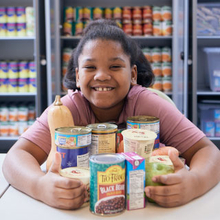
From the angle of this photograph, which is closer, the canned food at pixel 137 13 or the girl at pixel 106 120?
the girl at pixel 106 120

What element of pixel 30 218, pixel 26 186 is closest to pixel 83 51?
pixel 26 186

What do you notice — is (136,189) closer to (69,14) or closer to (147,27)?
(147,27)

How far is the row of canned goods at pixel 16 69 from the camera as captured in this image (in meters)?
3.51

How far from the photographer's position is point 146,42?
3832 mm

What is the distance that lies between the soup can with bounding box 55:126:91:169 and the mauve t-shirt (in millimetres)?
313

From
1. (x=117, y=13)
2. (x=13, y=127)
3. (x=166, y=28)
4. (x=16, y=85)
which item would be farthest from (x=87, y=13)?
(x=13, y=127)

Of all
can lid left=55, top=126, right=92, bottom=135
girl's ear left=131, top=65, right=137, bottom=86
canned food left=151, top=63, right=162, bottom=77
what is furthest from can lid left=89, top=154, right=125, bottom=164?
canned food left=151, top=63, right=162, bottom=77

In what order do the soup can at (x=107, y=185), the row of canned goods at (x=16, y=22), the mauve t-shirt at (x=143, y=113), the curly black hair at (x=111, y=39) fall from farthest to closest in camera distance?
the row of canned goods at (x=16, y=22) → the curly black hair at (x=111, y=39) → the mauve t-shirt at (x=143, y=113) → the soup can at (x=107, y=185)

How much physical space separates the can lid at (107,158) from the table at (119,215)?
0.47ft

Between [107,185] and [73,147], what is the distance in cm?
17

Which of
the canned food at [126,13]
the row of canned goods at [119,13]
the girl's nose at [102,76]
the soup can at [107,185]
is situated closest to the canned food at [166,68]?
the row of canned goods at [119,13]

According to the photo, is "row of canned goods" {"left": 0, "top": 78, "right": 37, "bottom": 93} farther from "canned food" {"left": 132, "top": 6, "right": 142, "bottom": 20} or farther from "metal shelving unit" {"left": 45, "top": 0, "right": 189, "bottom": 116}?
"canned food" {"left": 132, "top": 6, "right": 142, "bottom": 20}

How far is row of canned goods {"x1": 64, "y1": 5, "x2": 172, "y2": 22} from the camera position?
140 inches

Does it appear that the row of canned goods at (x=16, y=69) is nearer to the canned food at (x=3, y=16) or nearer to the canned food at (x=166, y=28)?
the canned food at (x=3, y=16)
